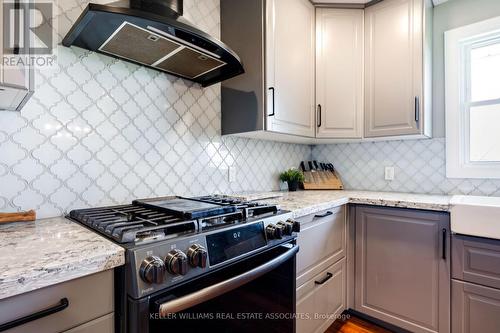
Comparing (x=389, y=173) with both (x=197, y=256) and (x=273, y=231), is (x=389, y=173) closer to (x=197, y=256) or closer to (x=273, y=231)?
(x=273, y=231)

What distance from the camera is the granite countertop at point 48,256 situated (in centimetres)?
57

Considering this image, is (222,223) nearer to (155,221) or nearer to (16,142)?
(155,221)

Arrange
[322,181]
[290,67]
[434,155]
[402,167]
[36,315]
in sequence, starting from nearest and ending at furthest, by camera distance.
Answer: [36,315]
[290,67]
[434,155]
[402,167]
[322,181]

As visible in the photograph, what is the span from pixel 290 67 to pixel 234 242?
4.37 ft

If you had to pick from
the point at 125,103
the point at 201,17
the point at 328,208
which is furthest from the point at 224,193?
the point at 201,17

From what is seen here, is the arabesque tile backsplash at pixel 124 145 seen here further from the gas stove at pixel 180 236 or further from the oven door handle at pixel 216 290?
the oven door handle at pixel 216 290

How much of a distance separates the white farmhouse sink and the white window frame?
695mm

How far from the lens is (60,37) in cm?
121

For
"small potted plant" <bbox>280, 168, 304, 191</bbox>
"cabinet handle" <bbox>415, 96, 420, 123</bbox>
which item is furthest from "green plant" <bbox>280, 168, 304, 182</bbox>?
"cabinet handle" <bbox>415, 96, 420, 123</bbox>

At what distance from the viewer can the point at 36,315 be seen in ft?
1.96

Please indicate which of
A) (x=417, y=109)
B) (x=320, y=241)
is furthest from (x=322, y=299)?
(x=417, y=109)

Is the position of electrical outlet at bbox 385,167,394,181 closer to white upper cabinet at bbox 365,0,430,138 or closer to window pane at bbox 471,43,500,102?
white upper cabinet at bbox 365,0,430,138

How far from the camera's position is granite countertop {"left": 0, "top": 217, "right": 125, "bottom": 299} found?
572 millimetres

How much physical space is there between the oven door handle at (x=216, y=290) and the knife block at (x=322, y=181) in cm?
137
